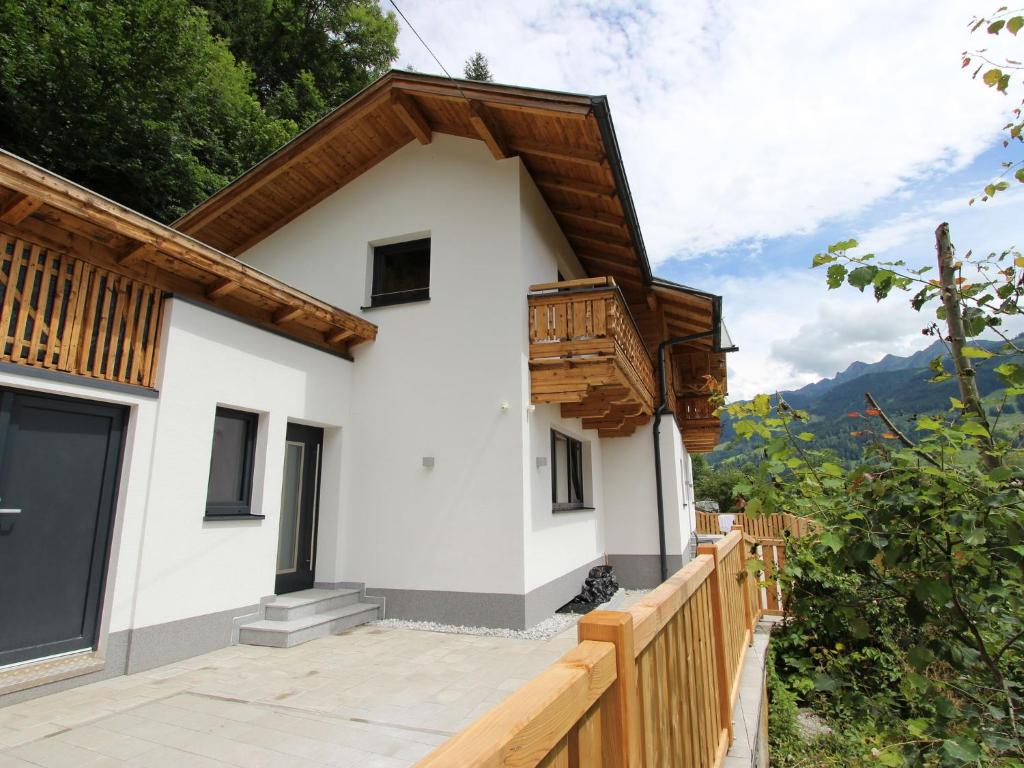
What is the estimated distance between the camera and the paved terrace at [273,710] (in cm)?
312

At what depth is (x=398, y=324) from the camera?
304 inches

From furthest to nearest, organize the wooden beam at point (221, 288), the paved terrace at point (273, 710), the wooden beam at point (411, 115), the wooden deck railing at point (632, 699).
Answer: the wooden beam at point (411, 115), the wooden beam at point (221, 288), the paved terrace at point (273, 710), the wooden deck railing at point (632, 699)

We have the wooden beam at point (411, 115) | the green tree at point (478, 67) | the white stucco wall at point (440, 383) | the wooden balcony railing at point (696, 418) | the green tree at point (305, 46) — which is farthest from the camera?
the green tree at point (478, 67)

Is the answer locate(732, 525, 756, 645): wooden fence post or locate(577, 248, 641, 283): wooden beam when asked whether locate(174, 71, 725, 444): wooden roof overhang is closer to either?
locate(577, 248, 641, 283): wooden beam

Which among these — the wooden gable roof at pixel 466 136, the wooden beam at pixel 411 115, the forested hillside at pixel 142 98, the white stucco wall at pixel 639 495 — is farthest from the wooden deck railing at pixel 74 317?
the forested hillside at pixel 142 98

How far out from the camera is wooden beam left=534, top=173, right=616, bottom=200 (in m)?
7.78

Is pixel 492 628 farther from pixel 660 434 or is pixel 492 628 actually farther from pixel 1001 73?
pixel 1001 73

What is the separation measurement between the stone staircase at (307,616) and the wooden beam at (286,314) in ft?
10.6

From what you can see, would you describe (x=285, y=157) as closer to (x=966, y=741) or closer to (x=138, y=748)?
(x=138, y=748)

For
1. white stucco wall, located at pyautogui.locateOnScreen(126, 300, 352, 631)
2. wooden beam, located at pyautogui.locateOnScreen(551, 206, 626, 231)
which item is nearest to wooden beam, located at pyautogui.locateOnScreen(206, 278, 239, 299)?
white stucco wall, located at pyautogui.locateOnScreen(126, 300, 352, 631)

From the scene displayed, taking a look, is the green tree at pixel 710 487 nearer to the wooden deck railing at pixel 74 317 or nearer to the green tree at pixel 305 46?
the green tree at pixel 305 46

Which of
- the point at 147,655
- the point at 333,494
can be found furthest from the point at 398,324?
the point at 147,655

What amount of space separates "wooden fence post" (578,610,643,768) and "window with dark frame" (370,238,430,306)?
6.95 meters

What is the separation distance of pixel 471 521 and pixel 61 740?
4.12m
